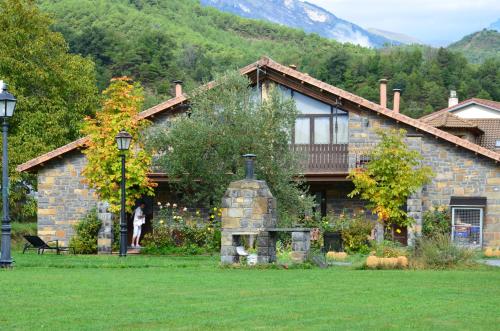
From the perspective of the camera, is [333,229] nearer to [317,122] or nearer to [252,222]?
[317,122]

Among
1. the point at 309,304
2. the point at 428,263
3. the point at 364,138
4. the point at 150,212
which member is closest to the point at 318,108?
the point at 364,138

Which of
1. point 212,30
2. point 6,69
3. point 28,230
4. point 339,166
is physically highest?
point 212,30

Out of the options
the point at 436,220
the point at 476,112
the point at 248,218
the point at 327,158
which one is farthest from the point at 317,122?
the point at 476,112

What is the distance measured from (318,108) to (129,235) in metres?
8.08

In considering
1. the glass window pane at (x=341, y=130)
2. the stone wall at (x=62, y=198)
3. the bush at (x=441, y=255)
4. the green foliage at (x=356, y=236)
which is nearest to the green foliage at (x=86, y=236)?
the stone wall at (x=62, y=198)

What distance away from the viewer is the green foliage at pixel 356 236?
1256 inches

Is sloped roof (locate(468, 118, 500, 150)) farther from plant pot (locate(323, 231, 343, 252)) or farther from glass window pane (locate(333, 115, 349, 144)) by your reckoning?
plant pot (locate(323, 231, 343, 252))

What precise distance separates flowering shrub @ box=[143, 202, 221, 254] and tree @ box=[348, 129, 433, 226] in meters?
4.75

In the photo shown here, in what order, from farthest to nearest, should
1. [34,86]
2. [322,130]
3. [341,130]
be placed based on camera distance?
[34,86], [322,130], [341,130]

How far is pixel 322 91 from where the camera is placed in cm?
3453

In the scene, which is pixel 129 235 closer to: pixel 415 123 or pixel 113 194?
pixel 113 194

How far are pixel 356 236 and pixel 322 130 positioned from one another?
4653 millimetres

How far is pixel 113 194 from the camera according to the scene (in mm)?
30984

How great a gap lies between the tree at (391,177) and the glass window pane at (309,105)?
3.61m
